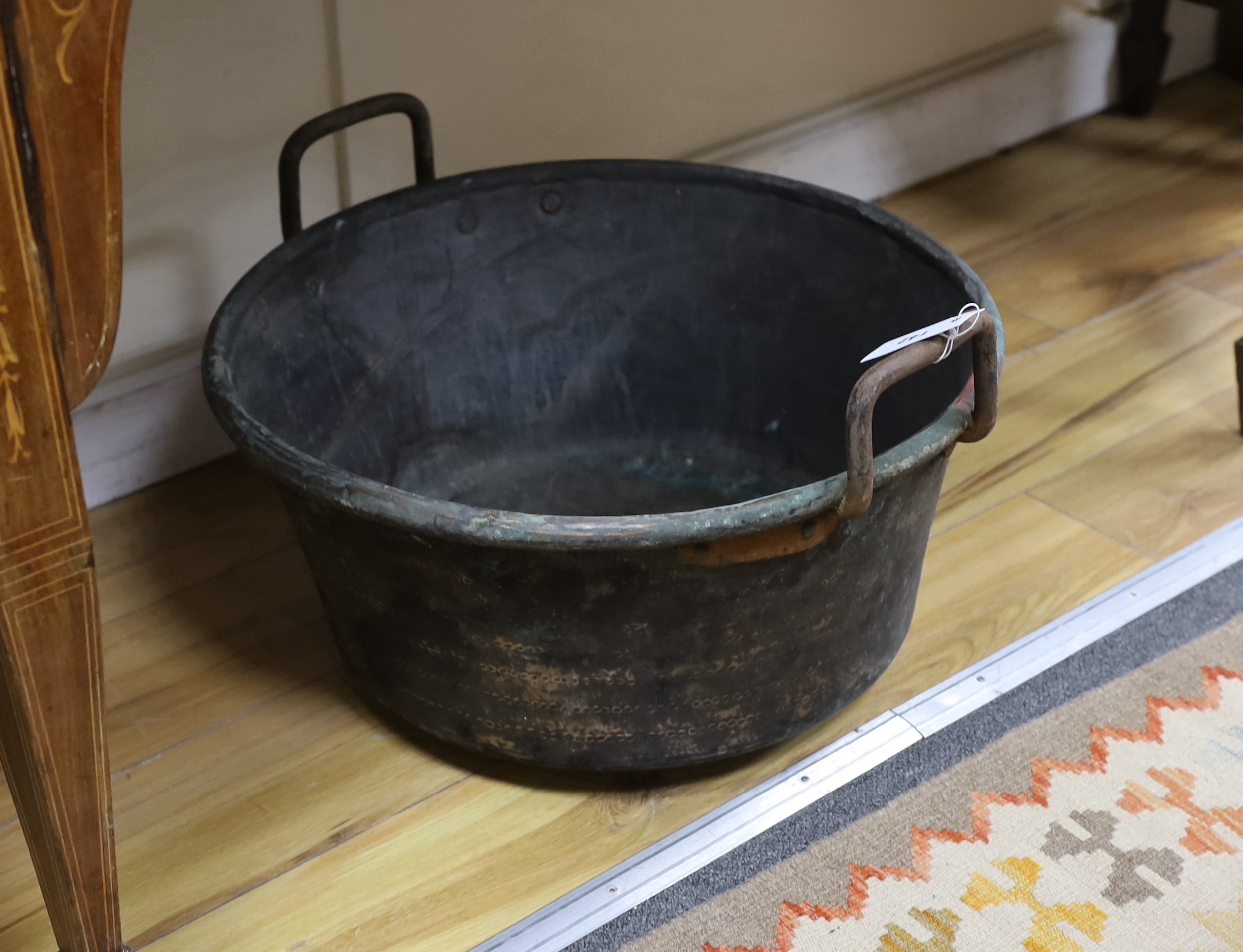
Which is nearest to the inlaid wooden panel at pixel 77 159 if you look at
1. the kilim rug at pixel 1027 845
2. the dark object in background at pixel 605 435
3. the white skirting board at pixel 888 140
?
the dark object in background at pixel 605 435

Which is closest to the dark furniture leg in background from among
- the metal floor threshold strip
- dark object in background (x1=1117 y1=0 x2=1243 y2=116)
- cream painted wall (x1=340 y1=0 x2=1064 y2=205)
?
dark object in background (x1=1117 y1=0 x2=1243 y2=116)

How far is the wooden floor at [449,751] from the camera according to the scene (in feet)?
3.00

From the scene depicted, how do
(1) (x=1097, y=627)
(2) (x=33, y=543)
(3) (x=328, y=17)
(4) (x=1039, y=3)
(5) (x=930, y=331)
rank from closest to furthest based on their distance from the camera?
1. (2) (x=33, y=543)
2. (5) (x=930, y=331)
3. (1) (x=1097, y=627)
4. (3) (x=328, y=17)
5. (4) (x=1039, y=3)

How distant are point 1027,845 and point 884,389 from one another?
36 cm

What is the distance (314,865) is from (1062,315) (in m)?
1.05

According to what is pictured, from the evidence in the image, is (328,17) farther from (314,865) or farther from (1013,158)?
(1013,158)

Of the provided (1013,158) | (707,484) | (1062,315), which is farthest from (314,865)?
(1013,158)

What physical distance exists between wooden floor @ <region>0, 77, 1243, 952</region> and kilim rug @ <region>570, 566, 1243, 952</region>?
2.6 inches

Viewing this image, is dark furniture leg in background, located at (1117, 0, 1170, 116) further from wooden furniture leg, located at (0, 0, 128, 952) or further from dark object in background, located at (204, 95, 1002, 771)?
wooden furniture leg, located at (0, 0, 128, 952)

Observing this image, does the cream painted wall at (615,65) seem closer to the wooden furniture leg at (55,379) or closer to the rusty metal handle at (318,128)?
the rusty metal handle at (318,128)

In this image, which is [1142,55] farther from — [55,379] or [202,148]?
[55,379]

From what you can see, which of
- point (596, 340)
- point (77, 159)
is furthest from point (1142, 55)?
point (77, 159)

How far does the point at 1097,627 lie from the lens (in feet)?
3.67

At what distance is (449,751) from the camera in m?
1.02
